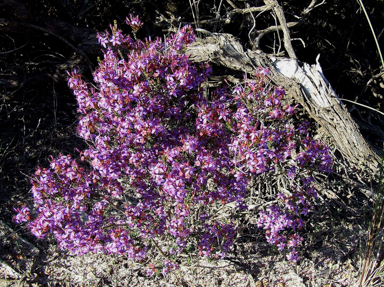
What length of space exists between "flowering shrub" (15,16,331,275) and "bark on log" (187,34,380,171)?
2.05 ft

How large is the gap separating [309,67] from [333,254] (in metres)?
1.76

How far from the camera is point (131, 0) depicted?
4422 mm

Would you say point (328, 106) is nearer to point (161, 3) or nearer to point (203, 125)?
point (203, 125)

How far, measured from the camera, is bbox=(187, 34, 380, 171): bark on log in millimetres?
3285

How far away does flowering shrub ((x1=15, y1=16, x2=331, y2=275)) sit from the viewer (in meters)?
2.42

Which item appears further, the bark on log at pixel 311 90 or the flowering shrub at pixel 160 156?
the bark on log at pixel 311 90

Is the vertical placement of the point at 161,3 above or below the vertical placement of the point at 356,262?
above

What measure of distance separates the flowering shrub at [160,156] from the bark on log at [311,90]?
625 mm

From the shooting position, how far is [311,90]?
3330mm

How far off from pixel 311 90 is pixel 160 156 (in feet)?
5.42

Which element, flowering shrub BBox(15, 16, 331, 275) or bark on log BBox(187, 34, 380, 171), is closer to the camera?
flowering shrub BBox(15, 16, 331, 275)

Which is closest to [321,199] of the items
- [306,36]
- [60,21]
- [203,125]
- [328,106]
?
[328,106]

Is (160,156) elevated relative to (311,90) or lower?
elevated

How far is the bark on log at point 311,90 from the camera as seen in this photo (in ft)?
10.8
